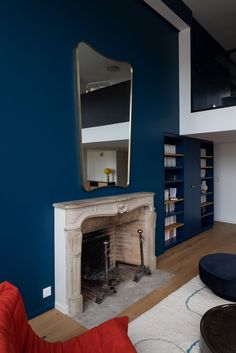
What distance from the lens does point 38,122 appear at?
7.86ft

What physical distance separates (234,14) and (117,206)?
4.42 meters

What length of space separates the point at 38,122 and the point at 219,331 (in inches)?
90.5

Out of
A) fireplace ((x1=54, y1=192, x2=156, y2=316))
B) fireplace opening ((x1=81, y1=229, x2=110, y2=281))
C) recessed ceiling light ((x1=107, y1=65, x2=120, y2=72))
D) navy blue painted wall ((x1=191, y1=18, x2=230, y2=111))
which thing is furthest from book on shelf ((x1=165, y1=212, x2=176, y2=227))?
recessed ceiling light ((x1=107, y1=65, x2=120, y2=72))

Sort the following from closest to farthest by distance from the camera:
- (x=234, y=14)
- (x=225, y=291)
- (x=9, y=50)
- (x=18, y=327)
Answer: (x=18, y=327) → (x=9, y=50) → (x=225, y=291) → (x=234, y=14)

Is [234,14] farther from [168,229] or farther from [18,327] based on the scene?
[18,327]

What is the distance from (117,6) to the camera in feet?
10.5

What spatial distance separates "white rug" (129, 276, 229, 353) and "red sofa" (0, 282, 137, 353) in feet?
2.03

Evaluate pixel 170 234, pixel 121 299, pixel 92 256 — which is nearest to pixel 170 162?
pixel 170 234

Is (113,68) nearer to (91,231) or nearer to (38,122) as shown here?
(38,122)

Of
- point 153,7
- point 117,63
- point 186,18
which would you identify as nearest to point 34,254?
point 117,63

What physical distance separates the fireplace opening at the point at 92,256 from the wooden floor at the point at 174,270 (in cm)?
81

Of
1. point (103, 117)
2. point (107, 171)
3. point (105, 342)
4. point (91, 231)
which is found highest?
point (103, 117)

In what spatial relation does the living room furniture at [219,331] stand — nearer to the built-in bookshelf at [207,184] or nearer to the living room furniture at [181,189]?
the living room furniture at [181,189]

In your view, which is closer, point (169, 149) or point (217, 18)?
point (169, 149)
